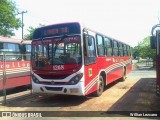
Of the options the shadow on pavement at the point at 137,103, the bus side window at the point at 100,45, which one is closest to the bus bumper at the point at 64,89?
the shadow on pavement at the point at 137,103

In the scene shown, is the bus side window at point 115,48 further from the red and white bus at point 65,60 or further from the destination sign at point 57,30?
the destination sign at point 57,30

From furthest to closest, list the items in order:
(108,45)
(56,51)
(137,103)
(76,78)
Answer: (108,45) → (56,51) → (137,103) → (76,78)

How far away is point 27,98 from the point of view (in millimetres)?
11742

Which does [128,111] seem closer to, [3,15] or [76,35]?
[76,35]

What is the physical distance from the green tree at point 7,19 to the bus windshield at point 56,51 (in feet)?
97.7

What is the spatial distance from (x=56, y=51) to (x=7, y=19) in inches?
1278

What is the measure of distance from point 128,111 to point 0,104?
5.05m

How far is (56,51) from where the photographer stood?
1004cm

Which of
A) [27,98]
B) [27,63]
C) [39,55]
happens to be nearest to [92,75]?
[39,55]

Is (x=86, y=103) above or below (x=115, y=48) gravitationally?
below

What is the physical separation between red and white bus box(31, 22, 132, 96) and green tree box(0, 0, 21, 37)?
29.8 meters

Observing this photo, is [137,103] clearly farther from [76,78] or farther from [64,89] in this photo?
[64,89]

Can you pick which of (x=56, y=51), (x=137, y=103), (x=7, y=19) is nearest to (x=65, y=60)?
(x=56, y=51)

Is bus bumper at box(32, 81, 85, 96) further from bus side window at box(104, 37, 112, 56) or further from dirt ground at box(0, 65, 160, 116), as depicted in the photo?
bus side window at box(104, 37, 112, 56)
